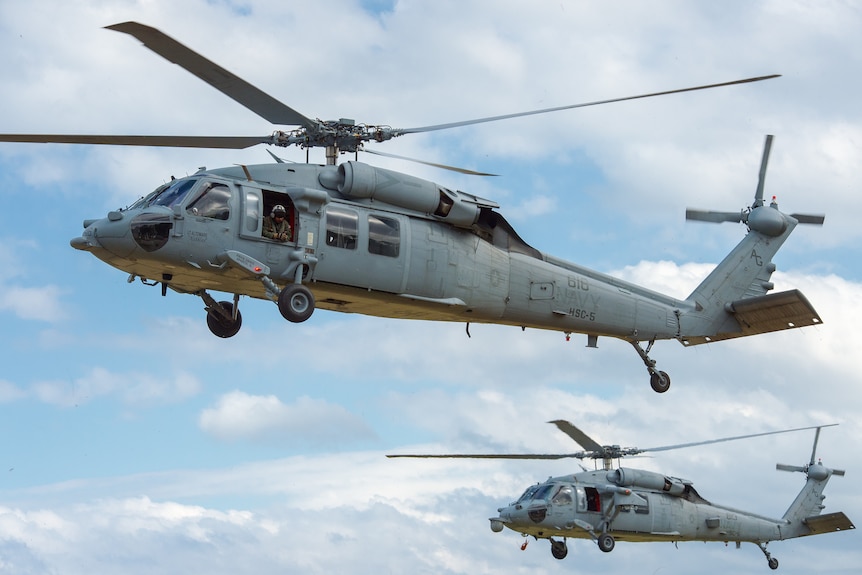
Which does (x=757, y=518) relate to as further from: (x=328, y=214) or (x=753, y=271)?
(x=328, y=214)

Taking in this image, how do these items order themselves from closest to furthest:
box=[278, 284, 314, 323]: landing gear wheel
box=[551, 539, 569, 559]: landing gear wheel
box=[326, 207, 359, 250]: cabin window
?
box=[278, 284, 314, 323]: landing gear wheel → box=[326, 207, 359, 250]: cabin window → box=[551, 539, 569, 559]: landing gear wheel

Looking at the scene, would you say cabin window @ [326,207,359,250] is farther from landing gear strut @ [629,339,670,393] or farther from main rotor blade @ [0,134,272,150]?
landing gear strut @ [629,339,670,393]

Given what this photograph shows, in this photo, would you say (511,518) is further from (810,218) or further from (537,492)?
(810,218)

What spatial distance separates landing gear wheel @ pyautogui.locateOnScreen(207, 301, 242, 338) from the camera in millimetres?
20562

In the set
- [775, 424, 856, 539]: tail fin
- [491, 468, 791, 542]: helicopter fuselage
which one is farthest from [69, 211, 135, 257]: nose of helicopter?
[775, 424, 856, 539]: tail fin

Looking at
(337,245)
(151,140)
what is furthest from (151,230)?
(337,245)

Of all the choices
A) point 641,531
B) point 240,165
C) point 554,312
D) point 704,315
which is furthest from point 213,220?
point 641,531

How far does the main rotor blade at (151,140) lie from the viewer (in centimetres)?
1795

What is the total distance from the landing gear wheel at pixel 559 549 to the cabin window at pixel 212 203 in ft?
63.8

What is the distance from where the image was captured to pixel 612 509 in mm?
32125

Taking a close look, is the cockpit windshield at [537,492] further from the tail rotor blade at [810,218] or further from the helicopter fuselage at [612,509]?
the tail rotor blade at [810,218]

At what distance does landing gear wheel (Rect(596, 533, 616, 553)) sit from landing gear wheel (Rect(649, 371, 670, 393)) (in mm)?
9129

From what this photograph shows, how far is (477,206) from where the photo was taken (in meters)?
20.9

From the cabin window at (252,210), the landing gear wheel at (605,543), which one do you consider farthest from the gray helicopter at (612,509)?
the cabin window at (252,210)
